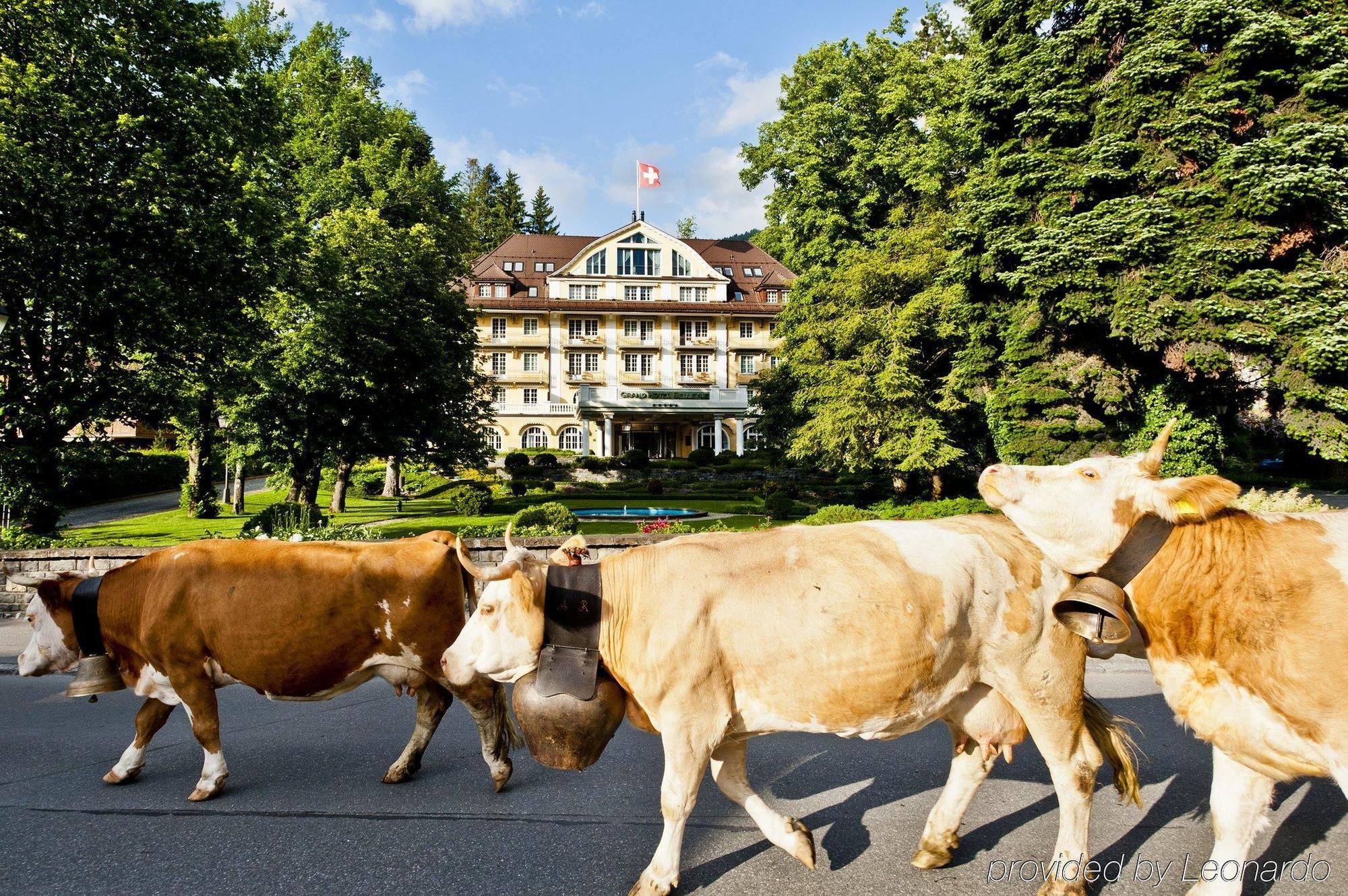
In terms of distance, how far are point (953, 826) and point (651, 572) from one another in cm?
209

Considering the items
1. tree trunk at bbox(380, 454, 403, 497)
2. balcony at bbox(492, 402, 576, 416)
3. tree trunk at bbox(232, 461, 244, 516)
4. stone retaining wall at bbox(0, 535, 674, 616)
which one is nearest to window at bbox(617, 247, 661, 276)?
balcony at bbox(492, 402, 576, 416)

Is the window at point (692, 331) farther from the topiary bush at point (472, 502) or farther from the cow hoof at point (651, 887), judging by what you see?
the cow hoof at point (651, 887)

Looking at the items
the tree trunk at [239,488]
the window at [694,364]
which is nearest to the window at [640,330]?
the window at [694,364]

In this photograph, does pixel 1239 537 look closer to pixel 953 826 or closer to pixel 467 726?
pixel 953 826

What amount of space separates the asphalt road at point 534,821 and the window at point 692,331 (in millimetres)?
56837

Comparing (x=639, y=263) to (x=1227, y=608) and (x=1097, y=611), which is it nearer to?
(x=1097, y=611)

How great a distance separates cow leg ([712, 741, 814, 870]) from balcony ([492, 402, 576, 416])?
56.7m

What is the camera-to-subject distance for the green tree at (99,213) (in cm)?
1485

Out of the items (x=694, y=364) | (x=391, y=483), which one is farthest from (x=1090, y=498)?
(x=694, y=364)

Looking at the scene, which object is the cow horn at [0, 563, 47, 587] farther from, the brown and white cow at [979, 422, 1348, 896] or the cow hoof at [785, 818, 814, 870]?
the brown and white cow at [979, 422, 1348, 896]

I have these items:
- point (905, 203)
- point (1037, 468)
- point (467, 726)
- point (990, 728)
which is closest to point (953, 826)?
point (990, 728)

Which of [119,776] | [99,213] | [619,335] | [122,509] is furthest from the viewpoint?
[619,335]

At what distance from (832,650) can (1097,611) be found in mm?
1182

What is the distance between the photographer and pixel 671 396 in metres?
55.7
